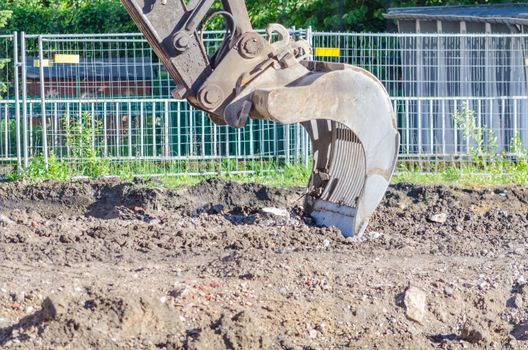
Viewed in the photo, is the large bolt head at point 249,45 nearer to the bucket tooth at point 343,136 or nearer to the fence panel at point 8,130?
the bucket tooth at point 343,136

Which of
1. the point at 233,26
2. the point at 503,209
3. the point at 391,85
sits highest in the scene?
the point at 233,26

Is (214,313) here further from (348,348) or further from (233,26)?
(233,26)

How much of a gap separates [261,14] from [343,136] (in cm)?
1299

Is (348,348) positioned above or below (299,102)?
below

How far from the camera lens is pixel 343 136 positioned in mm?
9047

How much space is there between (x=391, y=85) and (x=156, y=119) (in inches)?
146

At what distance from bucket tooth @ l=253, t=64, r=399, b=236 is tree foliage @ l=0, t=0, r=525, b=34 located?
12.1 metres

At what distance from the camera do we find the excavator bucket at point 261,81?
7.52 metres

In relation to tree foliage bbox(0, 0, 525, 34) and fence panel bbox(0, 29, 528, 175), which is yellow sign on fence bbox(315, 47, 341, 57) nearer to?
fence panel bbox(0, 29, 528, 175)

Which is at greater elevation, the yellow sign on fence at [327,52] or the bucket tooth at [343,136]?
the yellow sign on fence at [327,52]

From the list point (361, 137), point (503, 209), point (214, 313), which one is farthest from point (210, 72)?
point (503, 209)

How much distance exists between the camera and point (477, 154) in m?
13.9

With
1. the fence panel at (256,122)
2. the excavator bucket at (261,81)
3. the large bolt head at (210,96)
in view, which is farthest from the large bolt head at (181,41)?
→ the fence panel at (256,122)

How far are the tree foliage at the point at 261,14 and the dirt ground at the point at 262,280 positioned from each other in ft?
36.8
